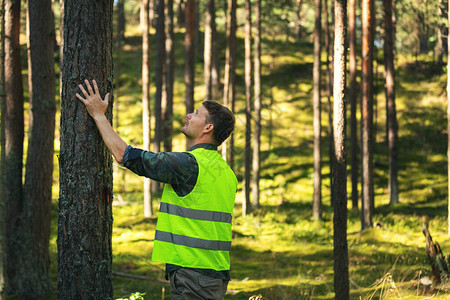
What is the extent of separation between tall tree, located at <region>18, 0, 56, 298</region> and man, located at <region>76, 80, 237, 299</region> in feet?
21.8

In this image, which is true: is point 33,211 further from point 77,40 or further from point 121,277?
point 77,40

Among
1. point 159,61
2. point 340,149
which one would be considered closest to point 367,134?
point 159,61

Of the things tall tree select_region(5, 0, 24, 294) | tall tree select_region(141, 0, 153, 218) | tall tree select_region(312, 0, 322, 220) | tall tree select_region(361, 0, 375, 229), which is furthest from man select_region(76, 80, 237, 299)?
tall tree select_region(312, 0, 322, 220)

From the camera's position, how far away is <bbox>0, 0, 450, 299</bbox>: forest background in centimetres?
1173

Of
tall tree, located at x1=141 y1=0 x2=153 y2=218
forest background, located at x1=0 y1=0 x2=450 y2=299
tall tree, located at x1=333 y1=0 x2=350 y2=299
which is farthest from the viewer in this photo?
tall tree, located at x1=141 y1=0 x2=153 y2=218

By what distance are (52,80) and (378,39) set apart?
91.6 feet

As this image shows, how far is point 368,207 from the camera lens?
1841 cm

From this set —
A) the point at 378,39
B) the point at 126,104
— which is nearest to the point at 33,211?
the point at 126,104

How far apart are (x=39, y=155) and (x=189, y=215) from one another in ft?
23.6

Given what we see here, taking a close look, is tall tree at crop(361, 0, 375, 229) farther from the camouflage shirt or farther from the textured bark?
the camouflage shirt

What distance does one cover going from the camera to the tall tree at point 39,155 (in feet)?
33.1

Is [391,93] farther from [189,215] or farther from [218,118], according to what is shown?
[189,215]

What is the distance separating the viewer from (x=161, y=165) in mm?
3846

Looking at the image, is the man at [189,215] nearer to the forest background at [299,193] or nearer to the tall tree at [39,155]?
the forest background at [299,193]
